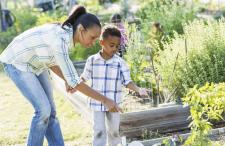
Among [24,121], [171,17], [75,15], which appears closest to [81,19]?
[75,15]

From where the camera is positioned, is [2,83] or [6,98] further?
[2,83]

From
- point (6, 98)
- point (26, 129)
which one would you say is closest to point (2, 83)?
point (6, 98)

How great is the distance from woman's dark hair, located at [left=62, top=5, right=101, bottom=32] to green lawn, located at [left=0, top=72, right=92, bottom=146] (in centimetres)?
179

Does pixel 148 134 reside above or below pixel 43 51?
below

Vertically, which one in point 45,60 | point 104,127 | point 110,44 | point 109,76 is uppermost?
point 110,44

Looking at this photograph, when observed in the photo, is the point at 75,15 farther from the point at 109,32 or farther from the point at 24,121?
the point at 24,121

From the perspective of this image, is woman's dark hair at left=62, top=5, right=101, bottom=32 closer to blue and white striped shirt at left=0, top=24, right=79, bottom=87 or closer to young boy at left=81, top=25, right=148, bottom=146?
blue and white striped shirt at left=0, top=24, right=79, bottom=87

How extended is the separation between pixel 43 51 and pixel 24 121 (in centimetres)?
256

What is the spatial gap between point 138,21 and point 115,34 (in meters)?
6.88

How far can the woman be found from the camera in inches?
139

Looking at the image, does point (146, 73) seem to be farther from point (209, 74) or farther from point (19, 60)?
point (19, 60)

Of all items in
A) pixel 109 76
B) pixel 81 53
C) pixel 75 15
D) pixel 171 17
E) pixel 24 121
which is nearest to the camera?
pixel 75 15

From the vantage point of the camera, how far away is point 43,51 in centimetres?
370

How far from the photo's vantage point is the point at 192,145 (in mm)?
3293
